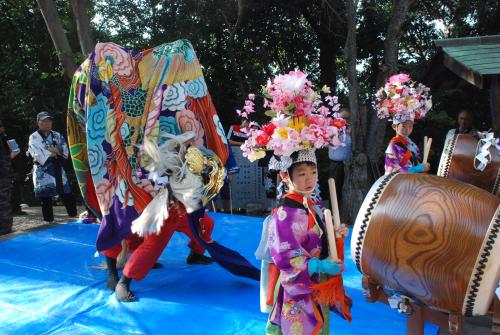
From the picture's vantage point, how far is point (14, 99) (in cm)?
773

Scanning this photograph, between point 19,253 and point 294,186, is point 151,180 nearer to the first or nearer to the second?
point 294,186

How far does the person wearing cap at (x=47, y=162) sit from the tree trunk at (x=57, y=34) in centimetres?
141

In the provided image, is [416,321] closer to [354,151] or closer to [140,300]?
[140,300]

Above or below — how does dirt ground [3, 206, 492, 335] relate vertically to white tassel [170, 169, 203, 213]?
below

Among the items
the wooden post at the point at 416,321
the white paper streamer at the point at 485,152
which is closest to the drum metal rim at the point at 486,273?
the wooden post at the point at 416,321

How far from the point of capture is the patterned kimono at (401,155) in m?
3.83

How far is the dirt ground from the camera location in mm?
2436

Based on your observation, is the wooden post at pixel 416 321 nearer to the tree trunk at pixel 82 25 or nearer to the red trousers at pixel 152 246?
the red trousers at pixel 152 246

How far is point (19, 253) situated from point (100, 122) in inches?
71.7

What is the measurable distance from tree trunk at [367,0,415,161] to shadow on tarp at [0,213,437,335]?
2768mm

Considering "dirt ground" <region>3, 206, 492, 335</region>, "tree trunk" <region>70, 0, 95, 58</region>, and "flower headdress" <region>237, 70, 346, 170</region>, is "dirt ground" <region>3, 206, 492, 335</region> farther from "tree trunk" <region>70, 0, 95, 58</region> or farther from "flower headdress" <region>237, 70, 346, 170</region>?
"tree trunk" <region>70, 0, 95, 58</region>

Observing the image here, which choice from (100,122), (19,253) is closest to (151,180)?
(100,122)

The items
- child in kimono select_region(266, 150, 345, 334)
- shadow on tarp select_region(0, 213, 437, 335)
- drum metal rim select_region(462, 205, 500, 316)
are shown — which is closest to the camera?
drum metal rim select_region(462, 205, 500, 316)

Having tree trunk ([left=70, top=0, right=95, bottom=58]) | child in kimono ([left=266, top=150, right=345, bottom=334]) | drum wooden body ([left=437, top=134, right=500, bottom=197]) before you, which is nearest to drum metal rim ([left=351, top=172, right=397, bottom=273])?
child in kimono ([left=266, top=150, right=345, bottom=334])
